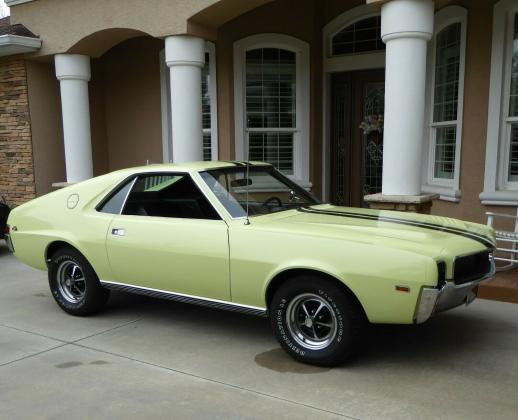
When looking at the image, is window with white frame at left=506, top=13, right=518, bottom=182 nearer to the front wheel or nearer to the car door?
the front wheel

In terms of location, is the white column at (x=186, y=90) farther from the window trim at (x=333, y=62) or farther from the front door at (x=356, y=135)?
the front door at (x=356, y=135)

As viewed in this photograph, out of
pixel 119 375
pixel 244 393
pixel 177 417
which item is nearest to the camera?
pixel 177 417

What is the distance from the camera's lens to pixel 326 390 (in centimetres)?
365

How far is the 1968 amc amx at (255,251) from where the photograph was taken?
12.2 ft

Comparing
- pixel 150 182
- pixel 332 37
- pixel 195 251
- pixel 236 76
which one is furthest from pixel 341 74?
pixel 195 251

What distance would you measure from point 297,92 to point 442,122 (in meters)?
2.70

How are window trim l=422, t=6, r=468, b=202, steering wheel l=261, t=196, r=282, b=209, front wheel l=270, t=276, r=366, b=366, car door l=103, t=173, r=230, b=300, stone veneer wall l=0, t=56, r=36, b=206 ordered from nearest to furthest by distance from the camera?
1. front wheel l=270, t=276, r=366, b=366
2. car door l=103, t=173, r=230, b=300
3. steering wheel l=261, t=196, r=282, b=209
4. window trim l=422, t=6, r=468, b=202
5. stone veneer wall l=0, t=56, r=36, b=206

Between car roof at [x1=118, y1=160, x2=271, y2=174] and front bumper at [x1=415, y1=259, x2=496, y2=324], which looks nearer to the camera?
front bumper at [x1=415, y1=259, x2=496, y2=324]

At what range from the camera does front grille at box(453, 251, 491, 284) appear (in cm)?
381

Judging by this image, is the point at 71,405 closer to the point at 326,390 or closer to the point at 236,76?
the point at 326,390

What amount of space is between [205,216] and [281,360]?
1327 millimetres

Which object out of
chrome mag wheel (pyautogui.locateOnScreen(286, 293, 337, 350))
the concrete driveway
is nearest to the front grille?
the concrete driveway

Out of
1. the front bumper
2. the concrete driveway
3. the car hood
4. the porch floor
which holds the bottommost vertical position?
the concrete driveway

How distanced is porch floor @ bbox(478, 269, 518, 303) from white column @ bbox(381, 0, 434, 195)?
1.33 m
